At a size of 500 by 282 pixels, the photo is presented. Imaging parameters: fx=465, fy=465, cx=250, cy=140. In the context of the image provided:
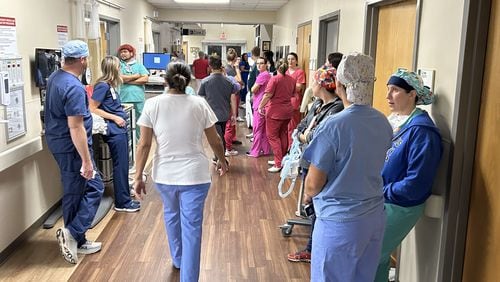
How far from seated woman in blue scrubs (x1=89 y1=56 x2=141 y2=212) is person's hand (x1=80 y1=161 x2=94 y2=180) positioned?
0.87 metres

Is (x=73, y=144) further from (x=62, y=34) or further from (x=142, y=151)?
(x=62, y=34)

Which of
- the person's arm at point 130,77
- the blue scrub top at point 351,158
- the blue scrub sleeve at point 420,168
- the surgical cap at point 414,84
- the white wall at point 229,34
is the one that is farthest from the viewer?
the white wall at point 229,34

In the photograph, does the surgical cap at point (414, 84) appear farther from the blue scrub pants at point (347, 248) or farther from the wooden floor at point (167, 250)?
the wooden floor at point (167, 250)

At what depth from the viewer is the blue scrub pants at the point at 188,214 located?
2.59 m

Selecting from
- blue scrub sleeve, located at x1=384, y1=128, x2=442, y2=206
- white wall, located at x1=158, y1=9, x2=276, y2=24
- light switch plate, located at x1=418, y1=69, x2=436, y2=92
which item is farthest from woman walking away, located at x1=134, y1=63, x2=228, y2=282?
white wall, located at x1=158, y1=9, x2=276, y2=24

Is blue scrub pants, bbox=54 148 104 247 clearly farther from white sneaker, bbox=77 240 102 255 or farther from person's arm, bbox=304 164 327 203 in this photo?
person's arm, bbox=304 164 327 203

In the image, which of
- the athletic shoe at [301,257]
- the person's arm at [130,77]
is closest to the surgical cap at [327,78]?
the athletic shoe at [301,257]

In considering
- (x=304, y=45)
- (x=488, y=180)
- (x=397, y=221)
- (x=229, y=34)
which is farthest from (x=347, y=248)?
(x=229, y=34)

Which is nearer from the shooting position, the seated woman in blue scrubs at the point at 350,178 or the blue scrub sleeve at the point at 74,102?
the seated woman in blue scrubs at the point at 350,178

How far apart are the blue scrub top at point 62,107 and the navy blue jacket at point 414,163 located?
6.47 ft

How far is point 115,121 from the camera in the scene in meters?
3.96

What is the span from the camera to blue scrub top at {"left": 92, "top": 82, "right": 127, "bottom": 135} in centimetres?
385

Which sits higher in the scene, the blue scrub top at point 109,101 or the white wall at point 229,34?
the white wall at point 229,34

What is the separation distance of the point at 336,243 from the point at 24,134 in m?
2.62
